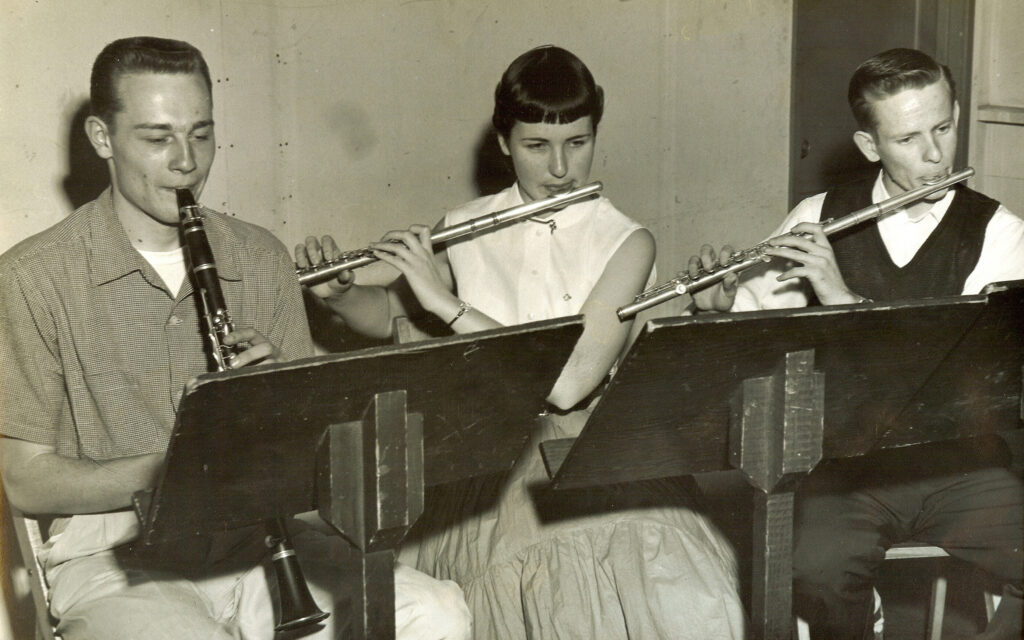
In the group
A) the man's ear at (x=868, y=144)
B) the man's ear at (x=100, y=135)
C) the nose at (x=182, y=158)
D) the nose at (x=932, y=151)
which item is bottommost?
the nose at (x=932, y=151)

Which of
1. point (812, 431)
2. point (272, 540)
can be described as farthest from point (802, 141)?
point (272, 540)

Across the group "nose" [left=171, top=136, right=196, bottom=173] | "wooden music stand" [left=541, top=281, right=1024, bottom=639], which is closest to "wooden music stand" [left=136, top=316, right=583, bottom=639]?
"wooden music stand" [left=541, top=281, right=1024, bottom=639]

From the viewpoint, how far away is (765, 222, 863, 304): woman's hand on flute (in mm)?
2320

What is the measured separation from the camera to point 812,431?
5.66 feet

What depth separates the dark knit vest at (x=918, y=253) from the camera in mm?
2389

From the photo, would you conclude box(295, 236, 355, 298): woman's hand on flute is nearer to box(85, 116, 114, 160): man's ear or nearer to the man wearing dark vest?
box(85, 116, 114, 160): man's ear

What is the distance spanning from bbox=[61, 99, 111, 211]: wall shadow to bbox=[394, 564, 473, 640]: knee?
4.39 feet

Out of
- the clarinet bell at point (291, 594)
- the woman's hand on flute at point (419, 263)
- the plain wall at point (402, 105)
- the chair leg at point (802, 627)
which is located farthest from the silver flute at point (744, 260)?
the plain wall at point (402, 105)

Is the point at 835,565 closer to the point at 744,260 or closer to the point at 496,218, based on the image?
the point at 744,260

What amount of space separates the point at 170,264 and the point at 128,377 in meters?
0.24

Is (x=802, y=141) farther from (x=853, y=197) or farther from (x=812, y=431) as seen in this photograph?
(x=812, y=431)

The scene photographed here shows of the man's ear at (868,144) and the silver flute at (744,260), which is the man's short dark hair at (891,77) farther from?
the silver flute at (744,260)

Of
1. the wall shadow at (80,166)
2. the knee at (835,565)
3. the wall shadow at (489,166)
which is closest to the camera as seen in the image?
the knee at (835,565)

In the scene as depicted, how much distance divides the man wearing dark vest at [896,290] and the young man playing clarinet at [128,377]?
0.80m
